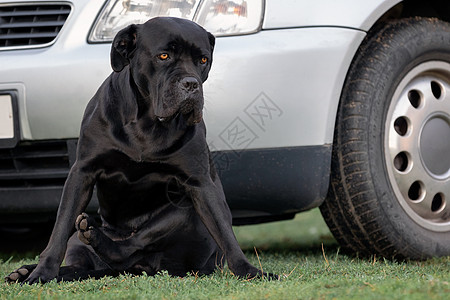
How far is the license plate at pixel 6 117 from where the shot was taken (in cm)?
362

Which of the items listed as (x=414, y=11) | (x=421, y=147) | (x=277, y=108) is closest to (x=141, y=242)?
(x=277, y=108)

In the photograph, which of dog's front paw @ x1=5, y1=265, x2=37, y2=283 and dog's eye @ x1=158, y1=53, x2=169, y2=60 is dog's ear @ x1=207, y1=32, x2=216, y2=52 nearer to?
dog's eye @ x1=158, y1=53, x2=169, y2=60

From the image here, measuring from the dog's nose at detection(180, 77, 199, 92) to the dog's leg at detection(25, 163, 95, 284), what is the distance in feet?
1.76

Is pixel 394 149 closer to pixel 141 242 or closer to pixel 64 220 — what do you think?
pixel 141 242

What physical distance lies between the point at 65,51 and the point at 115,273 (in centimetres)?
104

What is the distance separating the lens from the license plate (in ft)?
11.9

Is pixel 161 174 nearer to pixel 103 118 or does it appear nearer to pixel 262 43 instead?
pixel 103 118

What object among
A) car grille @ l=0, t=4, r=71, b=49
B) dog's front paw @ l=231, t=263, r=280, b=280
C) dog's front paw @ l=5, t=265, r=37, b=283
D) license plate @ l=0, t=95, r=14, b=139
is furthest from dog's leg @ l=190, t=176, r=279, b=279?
car grille @ l=0, t=4, r=71, b=49

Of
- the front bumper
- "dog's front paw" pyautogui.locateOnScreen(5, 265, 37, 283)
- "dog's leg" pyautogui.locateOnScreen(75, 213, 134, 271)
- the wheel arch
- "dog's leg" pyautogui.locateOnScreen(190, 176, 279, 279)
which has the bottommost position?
"dog's front paw" pyautogui.locateOnScreen(5, 265, 37, 283)

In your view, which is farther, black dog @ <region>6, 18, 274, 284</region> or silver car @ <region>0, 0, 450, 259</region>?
silver car @ <region>0, 0, 450, 259</region>

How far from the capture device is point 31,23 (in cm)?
375

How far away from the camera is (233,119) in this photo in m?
3.53

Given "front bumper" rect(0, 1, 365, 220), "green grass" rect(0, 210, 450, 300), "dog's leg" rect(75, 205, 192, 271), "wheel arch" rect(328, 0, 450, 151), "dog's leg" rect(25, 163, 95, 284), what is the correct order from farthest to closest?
"wheel arch" rect(328, 0, 450, 151)
"front bumper" rect(0, 1, 365, 220)
"dog's leg" rect(75, 205, 192, 271)
"dog's leg" rect(25, 163, 95, 284)
"green grass" rect(0, 210, 450, 300)

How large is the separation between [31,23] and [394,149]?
1.82 metres
